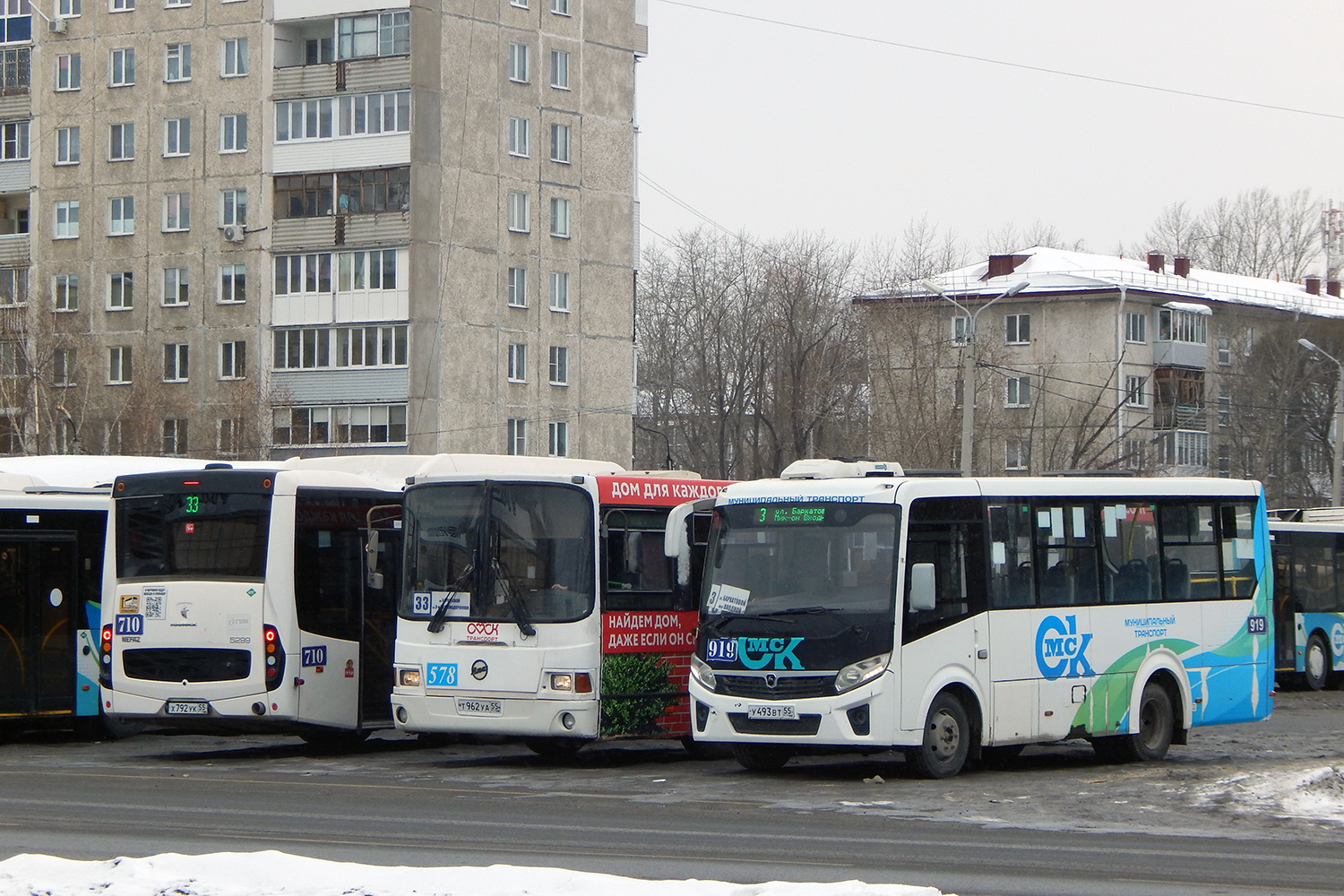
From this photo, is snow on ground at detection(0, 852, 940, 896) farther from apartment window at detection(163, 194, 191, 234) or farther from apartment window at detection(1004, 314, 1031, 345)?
apartment window at detection(1004, 314, 1031, 345)

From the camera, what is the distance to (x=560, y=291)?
6525 cm

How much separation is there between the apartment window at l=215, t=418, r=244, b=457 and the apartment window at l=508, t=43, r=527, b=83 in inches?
579

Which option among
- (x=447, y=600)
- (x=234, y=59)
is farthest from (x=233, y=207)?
(x=447, y=600)

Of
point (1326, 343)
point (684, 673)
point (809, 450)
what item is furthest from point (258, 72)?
point (684, 673)

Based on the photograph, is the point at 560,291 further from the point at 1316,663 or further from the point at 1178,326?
the point at 1316,663

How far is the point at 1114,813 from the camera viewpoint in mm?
14055

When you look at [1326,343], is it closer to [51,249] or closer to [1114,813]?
[51,249]

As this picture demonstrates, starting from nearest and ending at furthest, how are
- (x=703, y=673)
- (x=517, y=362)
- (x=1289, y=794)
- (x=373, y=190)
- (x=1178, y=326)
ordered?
(x=1289, y=794) < (x=703, y=673) < (x=373, y=190) < (x=517, y=362) < (x=1178, y=326)

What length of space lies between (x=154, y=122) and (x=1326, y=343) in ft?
152

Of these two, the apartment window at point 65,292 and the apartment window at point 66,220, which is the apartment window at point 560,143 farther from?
the apartment window at point 65,292

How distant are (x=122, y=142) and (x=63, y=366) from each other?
26.2 ft

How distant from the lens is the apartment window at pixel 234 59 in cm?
6312

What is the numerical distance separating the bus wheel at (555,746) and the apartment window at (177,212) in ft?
159

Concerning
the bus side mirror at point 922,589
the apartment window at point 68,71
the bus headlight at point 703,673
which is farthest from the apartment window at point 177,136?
the bus side mirror at point 922,589
